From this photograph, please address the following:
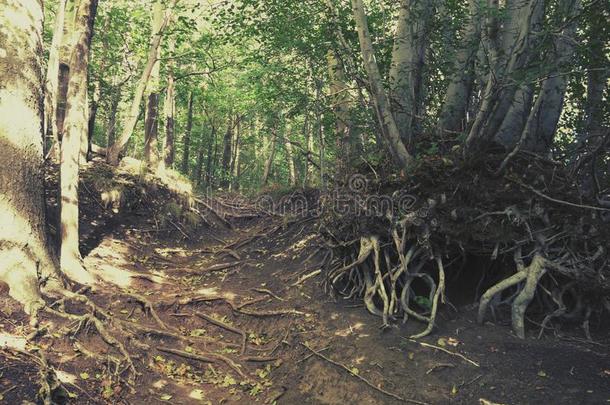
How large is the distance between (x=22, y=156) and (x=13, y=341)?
2175 mm

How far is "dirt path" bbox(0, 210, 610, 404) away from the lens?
4.35 m

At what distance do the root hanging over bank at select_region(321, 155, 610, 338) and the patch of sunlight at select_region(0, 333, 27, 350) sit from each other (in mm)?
3840

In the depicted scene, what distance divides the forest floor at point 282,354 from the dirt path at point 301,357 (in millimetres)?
16

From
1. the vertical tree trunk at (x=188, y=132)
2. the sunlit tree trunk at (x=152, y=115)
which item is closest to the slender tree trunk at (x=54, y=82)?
the sunlit tree trunk at (x=152, y=115)

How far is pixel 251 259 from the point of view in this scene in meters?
10.6

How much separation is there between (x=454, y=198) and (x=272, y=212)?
8.44m

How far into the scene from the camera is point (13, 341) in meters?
4.28

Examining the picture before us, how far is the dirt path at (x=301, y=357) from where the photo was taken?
435 centimetres

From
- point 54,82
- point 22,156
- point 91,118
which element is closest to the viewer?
point 22,156

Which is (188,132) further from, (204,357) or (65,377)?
(65,377)

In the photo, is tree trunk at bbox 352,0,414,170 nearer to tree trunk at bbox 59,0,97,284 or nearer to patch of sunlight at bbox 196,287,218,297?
patch of sunlight at bbox 196,287,218,297

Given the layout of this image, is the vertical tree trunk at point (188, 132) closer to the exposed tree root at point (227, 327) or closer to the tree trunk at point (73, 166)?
the tree trunk at point (73, 166)

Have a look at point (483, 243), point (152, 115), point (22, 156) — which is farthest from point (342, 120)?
point (152, 115)

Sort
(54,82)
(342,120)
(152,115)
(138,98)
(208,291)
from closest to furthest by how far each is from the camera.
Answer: (342,120) → (208,291) → (54,82) → (138,98) → (152,115)
